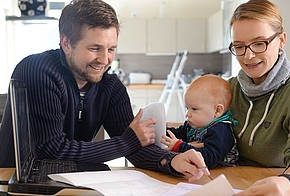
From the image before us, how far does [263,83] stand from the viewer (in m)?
1.35

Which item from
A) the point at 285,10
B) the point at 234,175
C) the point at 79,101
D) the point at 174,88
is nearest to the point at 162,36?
the point at 174,88

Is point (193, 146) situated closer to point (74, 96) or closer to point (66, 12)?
point (74, 96)

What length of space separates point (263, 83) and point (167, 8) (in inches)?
212

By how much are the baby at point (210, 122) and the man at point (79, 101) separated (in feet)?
0.37

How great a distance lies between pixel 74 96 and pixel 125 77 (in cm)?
540

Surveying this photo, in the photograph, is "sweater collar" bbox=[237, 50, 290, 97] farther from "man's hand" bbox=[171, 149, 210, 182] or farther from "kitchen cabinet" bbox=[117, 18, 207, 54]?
"kitchen cabinet" bbox=[117, 18, 207, 54]

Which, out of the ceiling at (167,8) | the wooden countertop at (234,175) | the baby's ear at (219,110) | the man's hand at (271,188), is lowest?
the wooden countertop at (234,175)

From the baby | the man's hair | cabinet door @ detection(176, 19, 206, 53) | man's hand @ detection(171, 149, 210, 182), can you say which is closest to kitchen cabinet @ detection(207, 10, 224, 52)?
cabinet door @ detection(176, 19, 206, 53)

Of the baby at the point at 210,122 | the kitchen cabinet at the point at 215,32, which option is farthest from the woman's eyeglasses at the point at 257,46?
the kitchen cabinet at the point at 215,32

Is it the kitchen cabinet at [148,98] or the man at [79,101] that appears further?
the kitchen cabinet at [148,98]

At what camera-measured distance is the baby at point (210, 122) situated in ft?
4.27

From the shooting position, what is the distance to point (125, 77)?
6.79m

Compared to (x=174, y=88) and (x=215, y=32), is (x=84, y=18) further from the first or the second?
(x=215, y=32)

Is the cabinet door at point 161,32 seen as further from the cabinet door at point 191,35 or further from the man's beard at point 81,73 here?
the man's beard at point 81,73
